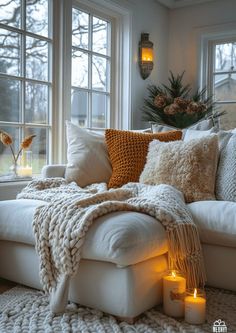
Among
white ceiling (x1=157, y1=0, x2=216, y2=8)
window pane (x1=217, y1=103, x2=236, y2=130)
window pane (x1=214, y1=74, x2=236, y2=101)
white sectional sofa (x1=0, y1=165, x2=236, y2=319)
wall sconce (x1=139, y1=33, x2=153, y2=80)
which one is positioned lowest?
white sectional sofa (x1=0, y1=165, x2=236, y2=319)

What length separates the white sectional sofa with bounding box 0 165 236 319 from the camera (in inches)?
63.0

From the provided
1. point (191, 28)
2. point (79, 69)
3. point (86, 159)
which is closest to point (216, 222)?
point (86, 159)

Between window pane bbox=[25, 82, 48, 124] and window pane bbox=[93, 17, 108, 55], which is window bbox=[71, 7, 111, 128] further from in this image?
window pane bbox=[25, 82, 48, 124]

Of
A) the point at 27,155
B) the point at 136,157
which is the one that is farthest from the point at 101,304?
the point at 27,155

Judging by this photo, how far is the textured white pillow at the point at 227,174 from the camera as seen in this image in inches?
86.7

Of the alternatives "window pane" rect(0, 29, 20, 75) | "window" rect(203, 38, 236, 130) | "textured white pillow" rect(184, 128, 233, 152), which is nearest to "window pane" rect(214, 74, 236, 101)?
"window" rect(203, 38, 236, 130)

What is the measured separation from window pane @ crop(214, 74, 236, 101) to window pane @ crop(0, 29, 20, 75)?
2139mm

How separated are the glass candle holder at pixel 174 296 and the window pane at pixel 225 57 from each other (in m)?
2.92

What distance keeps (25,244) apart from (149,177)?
2.59 feet

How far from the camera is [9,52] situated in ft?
9.23

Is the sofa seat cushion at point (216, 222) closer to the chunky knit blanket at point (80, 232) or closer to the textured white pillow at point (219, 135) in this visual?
the chunky knit blanket at point (80, 232)

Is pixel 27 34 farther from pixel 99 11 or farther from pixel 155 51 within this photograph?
pixel 155 51

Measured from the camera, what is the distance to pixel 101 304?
1684 millimetres

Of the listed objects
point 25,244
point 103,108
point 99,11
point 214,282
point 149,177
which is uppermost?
point 99,11
